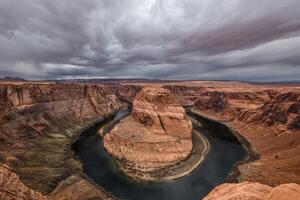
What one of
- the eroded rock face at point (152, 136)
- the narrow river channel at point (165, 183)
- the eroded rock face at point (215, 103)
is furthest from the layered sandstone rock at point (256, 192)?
the eroded rock face at point (215, 103)

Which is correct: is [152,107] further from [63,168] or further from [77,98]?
[77,98]

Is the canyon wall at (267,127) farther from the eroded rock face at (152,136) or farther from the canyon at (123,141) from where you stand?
the eroded rock face at (152,136)

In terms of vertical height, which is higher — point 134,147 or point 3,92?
point 3,92

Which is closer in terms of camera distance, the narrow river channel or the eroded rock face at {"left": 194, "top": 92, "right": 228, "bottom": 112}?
the narrow river channel

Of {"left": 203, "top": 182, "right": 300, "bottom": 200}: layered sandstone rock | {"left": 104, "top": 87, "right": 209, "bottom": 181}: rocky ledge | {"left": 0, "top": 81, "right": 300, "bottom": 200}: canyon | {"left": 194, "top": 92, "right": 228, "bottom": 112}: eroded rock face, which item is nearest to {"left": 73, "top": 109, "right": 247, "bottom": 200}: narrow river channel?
{"left": 104, "top": 87, "right": 209, "bottom": 181}: rocky ledge

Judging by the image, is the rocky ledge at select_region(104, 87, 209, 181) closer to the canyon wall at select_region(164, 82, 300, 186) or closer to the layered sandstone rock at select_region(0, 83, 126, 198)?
the layered sandstone rock at select_region(0, 83, 126, 198)

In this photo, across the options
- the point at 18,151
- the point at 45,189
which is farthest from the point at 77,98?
the point at 45,189

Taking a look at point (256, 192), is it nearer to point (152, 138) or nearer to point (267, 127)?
point (152, 138)
